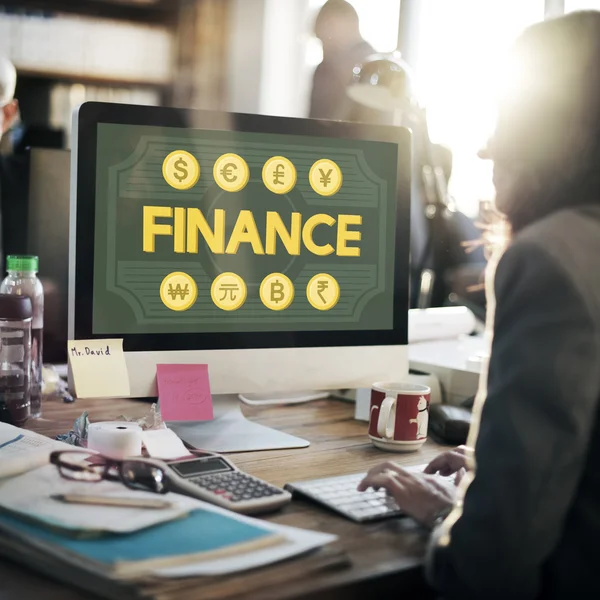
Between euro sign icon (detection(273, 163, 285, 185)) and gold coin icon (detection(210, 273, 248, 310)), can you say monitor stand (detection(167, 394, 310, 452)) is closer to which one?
gold coin icon (detection(210, 273, 248, 310))

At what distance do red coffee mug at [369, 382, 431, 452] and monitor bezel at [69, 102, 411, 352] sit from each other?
11cm

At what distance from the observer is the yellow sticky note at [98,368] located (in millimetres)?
1149

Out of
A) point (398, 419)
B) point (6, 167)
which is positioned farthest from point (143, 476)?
point (6, 167)

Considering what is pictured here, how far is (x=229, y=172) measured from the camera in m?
1.23

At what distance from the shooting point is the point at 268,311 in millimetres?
1265

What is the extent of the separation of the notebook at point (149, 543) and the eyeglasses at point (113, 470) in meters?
0.08

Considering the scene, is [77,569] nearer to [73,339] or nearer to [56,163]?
[73,339]

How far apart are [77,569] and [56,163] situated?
1.07 meters

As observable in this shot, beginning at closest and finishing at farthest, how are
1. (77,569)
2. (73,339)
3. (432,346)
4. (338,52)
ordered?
(77,569) → (73,339) → (432,346) → (338,52)


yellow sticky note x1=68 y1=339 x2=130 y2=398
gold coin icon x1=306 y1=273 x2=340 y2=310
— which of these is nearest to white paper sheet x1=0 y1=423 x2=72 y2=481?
yellow sticky note x1=68 y1=339 x2=130 y2=398

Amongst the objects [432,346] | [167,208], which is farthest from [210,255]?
[432,346]

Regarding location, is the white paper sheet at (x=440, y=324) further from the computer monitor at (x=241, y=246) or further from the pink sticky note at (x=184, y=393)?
the pink sticky note at (x=184, y=393)

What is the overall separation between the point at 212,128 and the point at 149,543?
0.67 meters

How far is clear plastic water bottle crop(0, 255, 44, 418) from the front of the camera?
135cm
